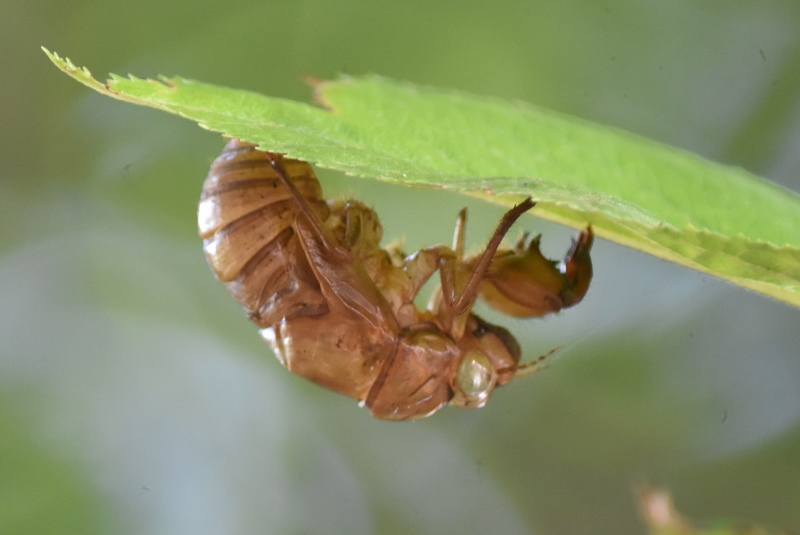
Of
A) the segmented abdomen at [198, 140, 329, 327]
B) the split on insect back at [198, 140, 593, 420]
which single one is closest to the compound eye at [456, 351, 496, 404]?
the split on insect back at [198, 140, 593, 420]

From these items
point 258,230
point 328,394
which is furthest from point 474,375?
point 328,394

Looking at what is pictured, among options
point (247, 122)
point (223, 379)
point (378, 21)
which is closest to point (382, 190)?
point (378, 21)

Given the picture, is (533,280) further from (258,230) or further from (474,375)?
(258,230)

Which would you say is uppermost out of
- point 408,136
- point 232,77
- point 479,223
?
point 408,136

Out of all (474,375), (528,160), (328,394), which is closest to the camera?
(528,160)

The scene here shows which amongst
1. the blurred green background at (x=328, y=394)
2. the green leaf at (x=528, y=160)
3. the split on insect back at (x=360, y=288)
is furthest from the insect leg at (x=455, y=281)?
the blurred green background at (x=328, y=394)

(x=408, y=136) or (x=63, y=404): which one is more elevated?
(x=408, y=136)

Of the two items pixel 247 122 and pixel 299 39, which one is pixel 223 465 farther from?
pixel 247 122
